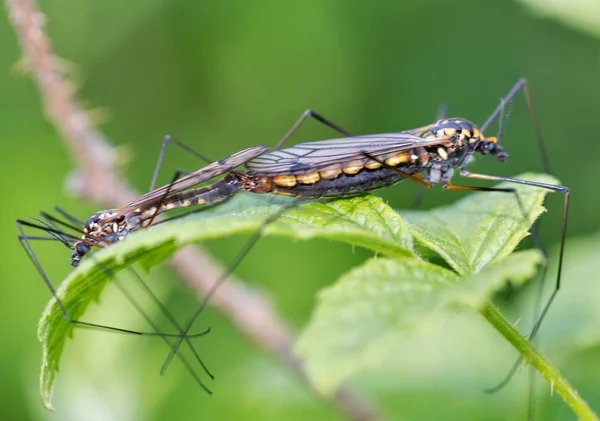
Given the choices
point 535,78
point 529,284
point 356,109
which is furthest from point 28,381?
point 535,78

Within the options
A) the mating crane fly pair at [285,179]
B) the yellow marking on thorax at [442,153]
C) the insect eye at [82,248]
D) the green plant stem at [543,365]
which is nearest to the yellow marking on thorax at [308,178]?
the mating crane fly pair at [285,179]

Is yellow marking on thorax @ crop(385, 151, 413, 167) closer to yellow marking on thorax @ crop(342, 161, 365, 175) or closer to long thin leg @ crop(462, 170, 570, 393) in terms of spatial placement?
yellow marking on thorax @ crop(342, 161, 365, 175)

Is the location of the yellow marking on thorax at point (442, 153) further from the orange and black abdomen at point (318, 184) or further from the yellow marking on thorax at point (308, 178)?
the yellow marking on thorax at point (308, 178)

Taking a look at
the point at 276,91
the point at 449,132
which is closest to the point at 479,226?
the point at 449,132

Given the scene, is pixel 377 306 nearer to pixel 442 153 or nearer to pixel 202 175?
pixel 202 175

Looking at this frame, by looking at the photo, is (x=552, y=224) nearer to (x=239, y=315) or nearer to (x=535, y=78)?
(x=535, y=78)

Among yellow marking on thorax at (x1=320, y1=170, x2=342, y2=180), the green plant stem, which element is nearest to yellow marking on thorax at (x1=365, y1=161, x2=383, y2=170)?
yellow marking on thorax at (x1=320, y1=170, x2=342, y2=180)

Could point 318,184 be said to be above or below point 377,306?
above
